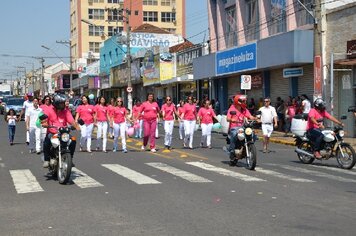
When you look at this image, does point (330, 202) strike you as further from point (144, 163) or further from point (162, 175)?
point (144, 163)

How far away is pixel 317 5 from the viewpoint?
862 inches

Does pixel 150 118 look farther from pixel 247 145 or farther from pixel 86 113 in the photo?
pixel 247 145

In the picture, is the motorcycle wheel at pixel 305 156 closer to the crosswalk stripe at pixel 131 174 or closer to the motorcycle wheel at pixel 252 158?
the motorcycle wheel at pixel 252 158

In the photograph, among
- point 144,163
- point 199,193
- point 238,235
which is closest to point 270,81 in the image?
point 144,163

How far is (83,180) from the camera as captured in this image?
11336 millimetres

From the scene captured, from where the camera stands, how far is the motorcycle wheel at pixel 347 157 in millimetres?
13255

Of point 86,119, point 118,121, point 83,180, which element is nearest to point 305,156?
point 83,180

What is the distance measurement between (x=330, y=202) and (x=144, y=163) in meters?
6.61

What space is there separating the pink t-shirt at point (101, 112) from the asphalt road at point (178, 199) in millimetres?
3673

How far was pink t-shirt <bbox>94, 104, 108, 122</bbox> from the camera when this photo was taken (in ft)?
60.3

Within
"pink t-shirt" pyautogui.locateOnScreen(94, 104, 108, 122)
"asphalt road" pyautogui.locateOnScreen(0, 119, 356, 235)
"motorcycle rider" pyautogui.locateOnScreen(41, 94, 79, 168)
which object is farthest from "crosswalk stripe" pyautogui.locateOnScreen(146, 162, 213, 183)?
"pink t-shirt" pyautogui.locateOnScreen(94, 104, 108, 122)

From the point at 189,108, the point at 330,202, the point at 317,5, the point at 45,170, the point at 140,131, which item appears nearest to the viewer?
the point at 330,202

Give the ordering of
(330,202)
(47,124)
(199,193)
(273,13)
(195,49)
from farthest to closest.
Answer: (195,49)
(273,13)
(47,124)
(199,193)
(330,202)

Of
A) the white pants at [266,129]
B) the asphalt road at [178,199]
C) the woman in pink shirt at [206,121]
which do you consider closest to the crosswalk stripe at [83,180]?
the asphalt road at [178,199]
